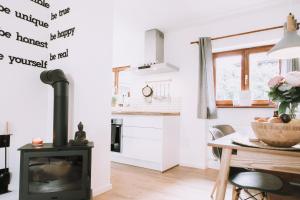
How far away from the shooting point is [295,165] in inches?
37.5

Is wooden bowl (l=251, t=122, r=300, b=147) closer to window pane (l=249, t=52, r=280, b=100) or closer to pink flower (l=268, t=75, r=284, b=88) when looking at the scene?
pink flower (l=268, t=75, r=284, b=88)

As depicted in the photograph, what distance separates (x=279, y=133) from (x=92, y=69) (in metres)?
1.85

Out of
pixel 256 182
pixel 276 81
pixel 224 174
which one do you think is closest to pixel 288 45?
pixel 276 81

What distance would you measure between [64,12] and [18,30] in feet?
1.66

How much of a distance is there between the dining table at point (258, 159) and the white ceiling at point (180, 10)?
2.47m

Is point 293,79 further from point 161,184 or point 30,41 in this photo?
point 30,41

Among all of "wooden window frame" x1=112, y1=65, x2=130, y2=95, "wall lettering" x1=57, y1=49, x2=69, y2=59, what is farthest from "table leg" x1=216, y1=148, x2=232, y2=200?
"wooden window frame" x1=112, y1=65, x2=130, y2=95

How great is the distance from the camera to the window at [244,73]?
3197 mm

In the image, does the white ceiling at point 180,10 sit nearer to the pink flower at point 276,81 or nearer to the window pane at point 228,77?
the window pane at point 228,77

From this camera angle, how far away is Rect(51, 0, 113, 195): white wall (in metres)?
2.12

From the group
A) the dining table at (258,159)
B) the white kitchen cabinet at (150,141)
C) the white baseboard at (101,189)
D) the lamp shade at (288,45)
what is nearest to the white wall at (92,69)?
the white baseboard at (101,189)

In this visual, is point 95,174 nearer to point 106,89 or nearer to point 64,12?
point 106,89

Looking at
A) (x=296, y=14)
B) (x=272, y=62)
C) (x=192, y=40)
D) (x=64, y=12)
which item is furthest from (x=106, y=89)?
(x=296, y=14)

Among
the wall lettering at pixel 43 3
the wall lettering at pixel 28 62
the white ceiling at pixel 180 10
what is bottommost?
the wall lettering at pixel 28 62
